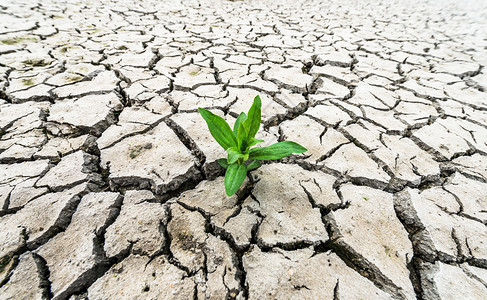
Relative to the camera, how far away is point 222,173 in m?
1.31

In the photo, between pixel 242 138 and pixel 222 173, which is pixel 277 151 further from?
pixel 222 173

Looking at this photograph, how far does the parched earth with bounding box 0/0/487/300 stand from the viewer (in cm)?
90

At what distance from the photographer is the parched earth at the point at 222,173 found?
902 mm

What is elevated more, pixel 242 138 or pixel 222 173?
pixel 242 138

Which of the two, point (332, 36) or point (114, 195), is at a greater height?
point (332, 36)

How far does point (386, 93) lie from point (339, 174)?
1.28 meters

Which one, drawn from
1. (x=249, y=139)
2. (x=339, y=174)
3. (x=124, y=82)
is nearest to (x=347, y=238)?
(x=339, y=174)

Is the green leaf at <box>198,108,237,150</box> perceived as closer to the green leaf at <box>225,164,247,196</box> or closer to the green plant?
the green plant

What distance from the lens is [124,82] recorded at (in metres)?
2.07

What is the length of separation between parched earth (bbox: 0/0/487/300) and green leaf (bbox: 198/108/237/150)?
23cm

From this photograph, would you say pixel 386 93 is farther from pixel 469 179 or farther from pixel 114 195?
pixel 114 195

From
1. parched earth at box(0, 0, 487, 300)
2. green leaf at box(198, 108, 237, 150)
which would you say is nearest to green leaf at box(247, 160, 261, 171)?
parched earth at box(0, 0, 487, 300)

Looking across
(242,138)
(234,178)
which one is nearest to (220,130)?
(242,138)

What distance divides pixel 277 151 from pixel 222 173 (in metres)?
0.37
